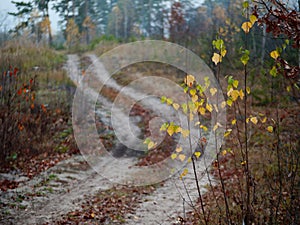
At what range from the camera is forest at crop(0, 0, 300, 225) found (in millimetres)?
2951

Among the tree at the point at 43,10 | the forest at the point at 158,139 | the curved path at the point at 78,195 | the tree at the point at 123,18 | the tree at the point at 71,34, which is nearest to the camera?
the forest at the point at 158,139

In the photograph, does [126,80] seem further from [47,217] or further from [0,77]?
[47,217]

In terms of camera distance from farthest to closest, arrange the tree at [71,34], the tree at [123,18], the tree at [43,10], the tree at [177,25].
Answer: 1. the tree at [123,18]
2. the tree at [71,34]
3. the tree at [43,10]
4. the tree at [177,25]

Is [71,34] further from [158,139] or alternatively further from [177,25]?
[158,139]

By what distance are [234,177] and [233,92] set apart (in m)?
3.97

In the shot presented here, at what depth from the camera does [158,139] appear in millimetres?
9305

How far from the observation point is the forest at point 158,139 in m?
2.95

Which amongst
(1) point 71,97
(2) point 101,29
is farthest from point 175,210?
(2) point 101,29

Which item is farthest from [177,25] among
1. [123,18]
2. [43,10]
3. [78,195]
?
[123,18]

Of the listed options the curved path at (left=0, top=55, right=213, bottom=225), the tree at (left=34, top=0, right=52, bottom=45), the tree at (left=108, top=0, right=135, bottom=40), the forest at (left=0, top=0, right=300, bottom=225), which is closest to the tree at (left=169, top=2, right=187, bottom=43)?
the forest at (left=0, top=0, right=300, bottom=225)

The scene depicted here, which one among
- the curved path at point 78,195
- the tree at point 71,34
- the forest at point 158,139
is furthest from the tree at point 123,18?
the curved path at point 78,195

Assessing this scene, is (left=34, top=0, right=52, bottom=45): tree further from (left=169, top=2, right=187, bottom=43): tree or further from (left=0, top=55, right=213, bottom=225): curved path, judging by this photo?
(left=0, top=55, right=213, bottom=225): curved path

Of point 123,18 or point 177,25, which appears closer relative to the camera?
point 177,25

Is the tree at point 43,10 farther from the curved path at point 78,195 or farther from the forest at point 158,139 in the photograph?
the curved path at point 78,195
